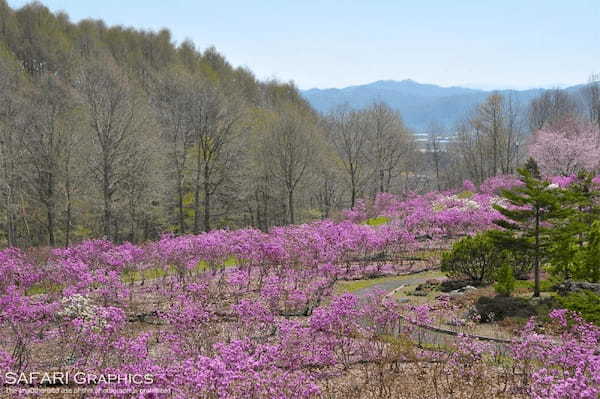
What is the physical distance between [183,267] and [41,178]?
19.4 metres

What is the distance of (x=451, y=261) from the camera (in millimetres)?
15344

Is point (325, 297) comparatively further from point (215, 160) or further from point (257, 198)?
point (257, 198)

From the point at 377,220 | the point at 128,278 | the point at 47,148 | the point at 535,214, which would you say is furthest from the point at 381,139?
the point at 535,214

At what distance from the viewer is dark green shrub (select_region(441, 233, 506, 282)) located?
14859mm

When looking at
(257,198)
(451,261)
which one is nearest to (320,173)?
(257,198)

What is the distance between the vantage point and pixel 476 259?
15.1m

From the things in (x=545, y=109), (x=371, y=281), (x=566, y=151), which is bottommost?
(x=371, y=281)

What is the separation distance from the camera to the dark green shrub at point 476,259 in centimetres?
1486

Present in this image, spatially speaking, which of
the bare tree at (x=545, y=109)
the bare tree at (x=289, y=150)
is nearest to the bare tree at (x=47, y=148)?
the bare tree at (x=289, y=150)

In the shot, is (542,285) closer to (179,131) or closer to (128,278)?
(128,278)

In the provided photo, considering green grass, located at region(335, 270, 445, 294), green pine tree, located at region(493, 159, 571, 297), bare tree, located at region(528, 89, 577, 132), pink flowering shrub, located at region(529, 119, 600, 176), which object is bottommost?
green grass, located at region(335, 270, 445, 294)

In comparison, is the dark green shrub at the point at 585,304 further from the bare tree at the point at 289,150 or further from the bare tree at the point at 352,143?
the bare tree at the point at 352,143

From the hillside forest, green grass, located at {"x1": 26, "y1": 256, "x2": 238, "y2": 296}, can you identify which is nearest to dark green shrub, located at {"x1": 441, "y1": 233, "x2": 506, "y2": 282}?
green grass, located at {"x1": 26, "y1": 256, "x2": 238, "y2": 296}

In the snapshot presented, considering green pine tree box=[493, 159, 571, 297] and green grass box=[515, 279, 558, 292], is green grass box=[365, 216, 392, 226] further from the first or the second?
green pine tree box=[493, 159, 571, 297]
